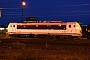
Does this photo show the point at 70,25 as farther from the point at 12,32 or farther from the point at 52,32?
the point at 12,32

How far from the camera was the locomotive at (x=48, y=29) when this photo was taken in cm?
6031

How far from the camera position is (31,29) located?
62750 millimetres

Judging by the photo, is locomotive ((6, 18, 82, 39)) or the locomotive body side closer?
locomotive ((6, 18, 82, 39))

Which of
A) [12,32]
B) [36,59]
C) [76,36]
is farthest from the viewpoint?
[12,32]

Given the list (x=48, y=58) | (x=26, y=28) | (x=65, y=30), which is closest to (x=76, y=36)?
(x=65, y=30)

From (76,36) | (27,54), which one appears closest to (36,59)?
(27,54)

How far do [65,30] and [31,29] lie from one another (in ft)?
24.9

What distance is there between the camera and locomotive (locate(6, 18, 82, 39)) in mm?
60312

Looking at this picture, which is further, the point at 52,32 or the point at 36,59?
the point at 52,32

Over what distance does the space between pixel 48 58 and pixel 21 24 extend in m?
45.6

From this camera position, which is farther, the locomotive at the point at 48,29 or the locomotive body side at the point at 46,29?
the locomotive body side at the point at 46,29

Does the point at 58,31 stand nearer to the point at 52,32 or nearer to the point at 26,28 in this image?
the point at 52,32

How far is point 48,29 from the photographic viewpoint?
61.7 meters

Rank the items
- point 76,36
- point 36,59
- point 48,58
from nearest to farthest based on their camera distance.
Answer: point 36,59
point 48,58
point 76,36
